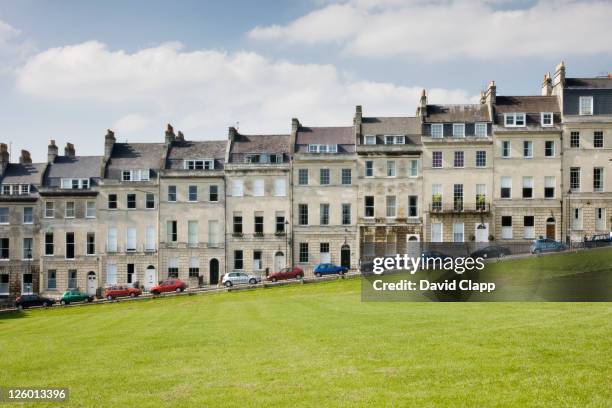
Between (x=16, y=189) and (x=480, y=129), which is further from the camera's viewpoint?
(x=16, y=189)

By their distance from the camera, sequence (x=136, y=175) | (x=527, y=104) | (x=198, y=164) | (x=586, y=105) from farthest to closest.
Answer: (x=136, y=175)
(x=198, y=164)
(x=527, y=104)
(x=586, y=105)

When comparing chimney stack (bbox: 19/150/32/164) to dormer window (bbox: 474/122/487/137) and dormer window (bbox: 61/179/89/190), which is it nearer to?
dormer window (bbox: 61/179/89/190)

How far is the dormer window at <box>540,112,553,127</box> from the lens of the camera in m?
59.9

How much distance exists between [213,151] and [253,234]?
366 inches

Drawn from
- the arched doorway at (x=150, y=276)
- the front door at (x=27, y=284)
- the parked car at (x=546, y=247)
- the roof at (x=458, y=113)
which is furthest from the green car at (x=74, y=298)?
the parked car at (x=546, y=247)

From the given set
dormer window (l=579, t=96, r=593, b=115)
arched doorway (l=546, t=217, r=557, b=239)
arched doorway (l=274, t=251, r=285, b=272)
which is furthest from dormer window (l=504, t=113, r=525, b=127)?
arched doorway (l=274, t=251, r=285, b=272)

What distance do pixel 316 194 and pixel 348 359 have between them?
45.2 metres

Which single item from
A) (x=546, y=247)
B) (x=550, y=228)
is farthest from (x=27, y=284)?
(x=550, y=228)

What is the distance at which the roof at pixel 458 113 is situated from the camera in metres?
61.4

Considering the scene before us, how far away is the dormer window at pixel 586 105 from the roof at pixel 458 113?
7826 mm

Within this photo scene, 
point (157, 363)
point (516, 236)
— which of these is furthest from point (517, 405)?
point (516, 236)

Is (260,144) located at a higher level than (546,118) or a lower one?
lower

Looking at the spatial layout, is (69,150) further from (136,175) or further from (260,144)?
(260,144)

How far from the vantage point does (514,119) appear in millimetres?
60406
